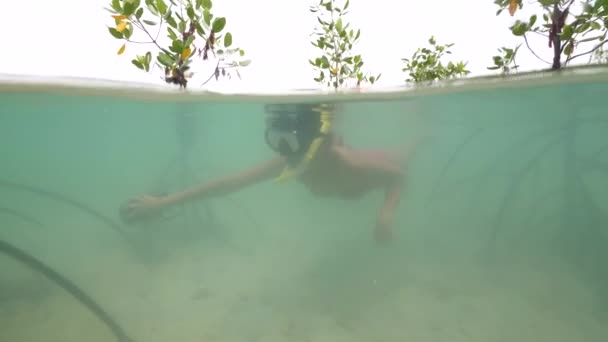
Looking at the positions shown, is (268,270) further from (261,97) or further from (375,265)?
(261,97)

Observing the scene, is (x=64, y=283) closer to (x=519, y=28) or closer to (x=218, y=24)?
(x=218, y=24)

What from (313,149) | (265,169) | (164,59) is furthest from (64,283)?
(313,149)

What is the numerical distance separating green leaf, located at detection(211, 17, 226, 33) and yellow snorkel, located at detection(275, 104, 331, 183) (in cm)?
381

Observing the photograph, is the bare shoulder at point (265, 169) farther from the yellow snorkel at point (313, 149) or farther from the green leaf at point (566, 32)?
the green leaf at point (566, 32)

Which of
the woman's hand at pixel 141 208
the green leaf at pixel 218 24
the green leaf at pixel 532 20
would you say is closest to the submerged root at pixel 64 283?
the woman's hand at pixel 141 208

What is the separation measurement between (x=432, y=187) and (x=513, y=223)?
2.94m

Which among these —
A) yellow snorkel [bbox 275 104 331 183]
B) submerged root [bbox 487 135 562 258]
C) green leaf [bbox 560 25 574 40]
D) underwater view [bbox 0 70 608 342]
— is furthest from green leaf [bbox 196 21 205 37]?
submerged root [bbox 487 135 562 258]

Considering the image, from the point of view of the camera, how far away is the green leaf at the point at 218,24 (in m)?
4.98

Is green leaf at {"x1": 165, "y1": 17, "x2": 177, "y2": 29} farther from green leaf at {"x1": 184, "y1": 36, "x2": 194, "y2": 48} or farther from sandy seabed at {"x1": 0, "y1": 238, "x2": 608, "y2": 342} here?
sandy seabed at {"x1": 0, "y1": 238, "x2": 608, "y2": 342}

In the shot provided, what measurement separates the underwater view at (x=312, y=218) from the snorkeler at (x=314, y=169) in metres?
0.08

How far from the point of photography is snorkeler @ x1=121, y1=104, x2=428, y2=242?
8.43 meters

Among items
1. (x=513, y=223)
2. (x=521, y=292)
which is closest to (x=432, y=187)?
(x=513, y=223)

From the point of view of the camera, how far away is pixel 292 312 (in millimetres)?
6984

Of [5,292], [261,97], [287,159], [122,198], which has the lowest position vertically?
[5,292]
